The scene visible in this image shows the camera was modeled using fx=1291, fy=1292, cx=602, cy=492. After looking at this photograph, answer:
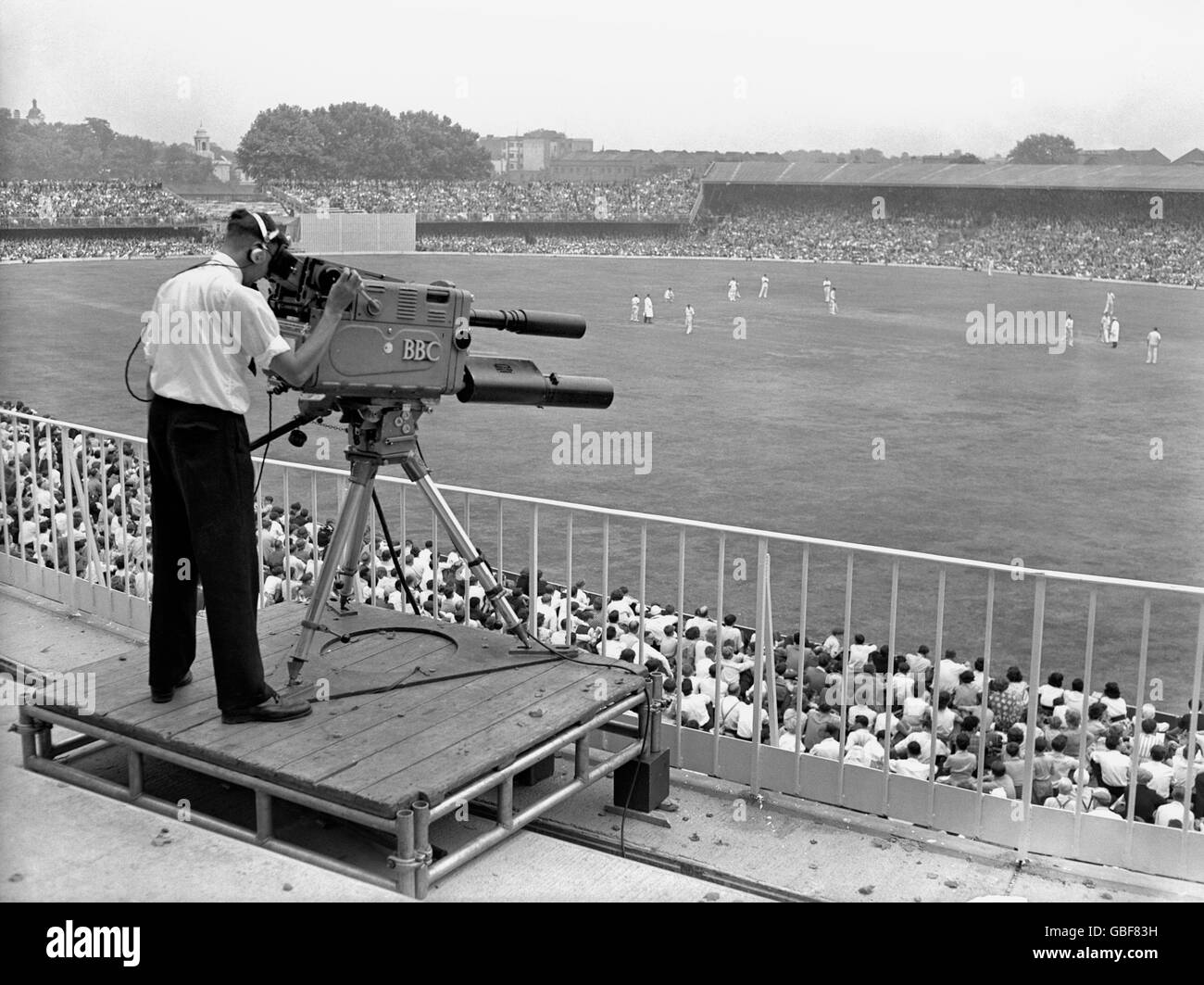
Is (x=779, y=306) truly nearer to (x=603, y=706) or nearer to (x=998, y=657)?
(x=998, y=657)

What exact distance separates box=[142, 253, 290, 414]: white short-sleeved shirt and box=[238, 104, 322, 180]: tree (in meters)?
104

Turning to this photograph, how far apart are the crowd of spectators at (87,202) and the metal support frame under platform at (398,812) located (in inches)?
2659

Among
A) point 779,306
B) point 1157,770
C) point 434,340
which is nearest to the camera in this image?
point 434,340

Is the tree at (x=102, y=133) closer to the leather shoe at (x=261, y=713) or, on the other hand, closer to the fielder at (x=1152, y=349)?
the fielder at (x=1152, y=349)

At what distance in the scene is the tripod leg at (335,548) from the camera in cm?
455

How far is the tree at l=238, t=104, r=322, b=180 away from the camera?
336 feet

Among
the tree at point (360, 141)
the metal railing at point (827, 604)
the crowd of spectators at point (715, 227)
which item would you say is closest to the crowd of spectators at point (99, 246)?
the crowd of spectators at point (715, 227)

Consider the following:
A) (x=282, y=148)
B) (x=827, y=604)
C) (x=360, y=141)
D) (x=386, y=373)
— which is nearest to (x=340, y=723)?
(x=386, y=373)

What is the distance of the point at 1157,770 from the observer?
252 inches

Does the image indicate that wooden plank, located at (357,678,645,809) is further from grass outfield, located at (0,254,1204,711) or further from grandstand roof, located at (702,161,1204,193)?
grandstand roof, located at (702,161,1204,193)

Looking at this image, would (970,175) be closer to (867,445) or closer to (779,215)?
(779,215)

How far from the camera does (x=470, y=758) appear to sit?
13.2 ft

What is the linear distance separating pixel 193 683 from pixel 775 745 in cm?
225

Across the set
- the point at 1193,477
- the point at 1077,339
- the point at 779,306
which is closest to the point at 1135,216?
the point at 779,306
